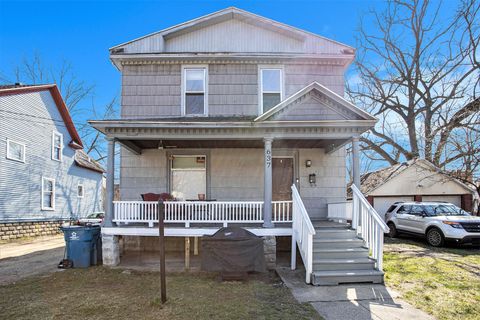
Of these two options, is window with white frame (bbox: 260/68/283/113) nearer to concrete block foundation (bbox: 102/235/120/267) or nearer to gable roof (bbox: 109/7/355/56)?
gable roof (bbox: 109/7/355/56)

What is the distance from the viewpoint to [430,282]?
6383 millimetres

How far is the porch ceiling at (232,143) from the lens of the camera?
9.03m

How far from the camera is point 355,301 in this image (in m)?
5.29

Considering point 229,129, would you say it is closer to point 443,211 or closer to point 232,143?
point 232,143

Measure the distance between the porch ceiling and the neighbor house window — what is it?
1.14 meters

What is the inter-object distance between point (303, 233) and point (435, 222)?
6595 mm

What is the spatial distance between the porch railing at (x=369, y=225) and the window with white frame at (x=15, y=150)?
1397cm

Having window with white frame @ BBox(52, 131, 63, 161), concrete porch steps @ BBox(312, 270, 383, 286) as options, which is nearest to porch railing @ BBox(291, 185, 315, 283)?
concrete porch steps @ BBox(312, 270, 383, 286)

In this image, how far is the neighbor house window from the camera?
395 inches

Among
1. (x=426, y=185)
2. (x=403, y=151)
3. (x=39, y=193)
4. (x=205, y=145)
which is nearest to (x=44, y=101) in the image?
(x=39, y=193)

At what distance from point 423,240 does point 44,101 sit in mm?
18353

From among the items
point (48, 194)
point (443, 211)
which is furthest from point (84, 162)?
point (443, 211)

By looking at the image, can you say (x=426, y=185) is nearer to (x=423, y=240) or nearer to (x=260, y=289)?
(x=423, y=240)

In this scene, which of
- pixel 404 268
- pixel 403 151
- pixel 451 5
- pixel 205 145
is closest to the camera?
pixel 404 268
